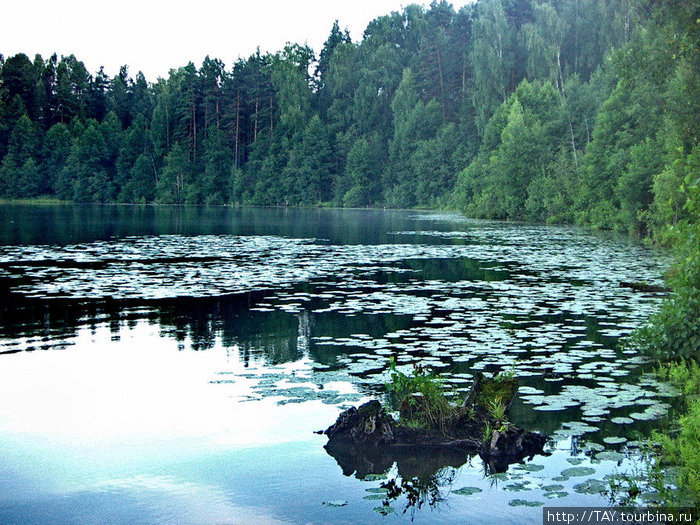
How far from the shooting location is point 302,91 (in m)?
102

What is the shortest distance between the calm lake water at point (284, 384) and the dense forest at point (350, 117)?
3870 centimetres

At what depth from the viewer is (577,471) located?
6.33 m

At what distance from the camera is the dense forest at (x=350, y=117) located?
61.5 metres

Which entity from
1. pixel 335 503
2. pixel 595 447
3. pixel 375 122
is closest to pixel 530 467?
pixel 595 447

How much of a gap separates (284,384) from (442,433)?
8.48 ft

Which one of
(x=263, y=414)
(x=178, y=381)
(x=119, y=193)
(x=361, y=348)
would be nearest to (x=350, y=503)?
(x=263, y=414)

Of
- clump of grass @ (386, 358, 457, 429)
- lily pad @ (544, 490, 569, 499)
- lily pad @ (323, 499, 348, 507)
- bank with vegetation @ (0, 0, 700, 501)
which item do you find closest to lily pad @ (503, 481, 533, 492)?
lily pad @ (544, 490, 569, 499)

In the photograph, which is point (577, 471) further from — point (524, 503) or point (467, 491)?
point (467, 491)

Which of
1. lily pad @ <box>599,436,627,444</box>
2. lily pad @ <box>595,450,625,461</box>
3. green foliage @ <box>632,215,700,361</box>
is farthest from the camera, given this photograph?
green foliage @ <box>632,215,700,361</box>

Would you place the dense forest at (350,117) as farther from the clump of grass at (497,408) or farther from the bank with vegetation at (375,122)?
the clump of grass at (497,408)

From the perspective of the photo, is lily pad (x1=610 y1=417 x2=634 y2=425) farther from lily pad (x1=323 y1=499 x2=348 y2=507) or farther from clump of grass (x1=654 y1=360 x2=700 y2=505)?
lily pad (x1=323 y1=499 x2=348 y2=507)

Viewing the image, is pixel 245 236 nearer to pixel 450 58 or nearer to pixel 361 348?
pixel 361 348

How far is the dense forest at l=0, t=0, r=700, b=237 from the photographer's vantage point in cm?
6147

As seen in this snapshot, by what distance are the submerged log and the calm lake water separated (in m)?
0.17
